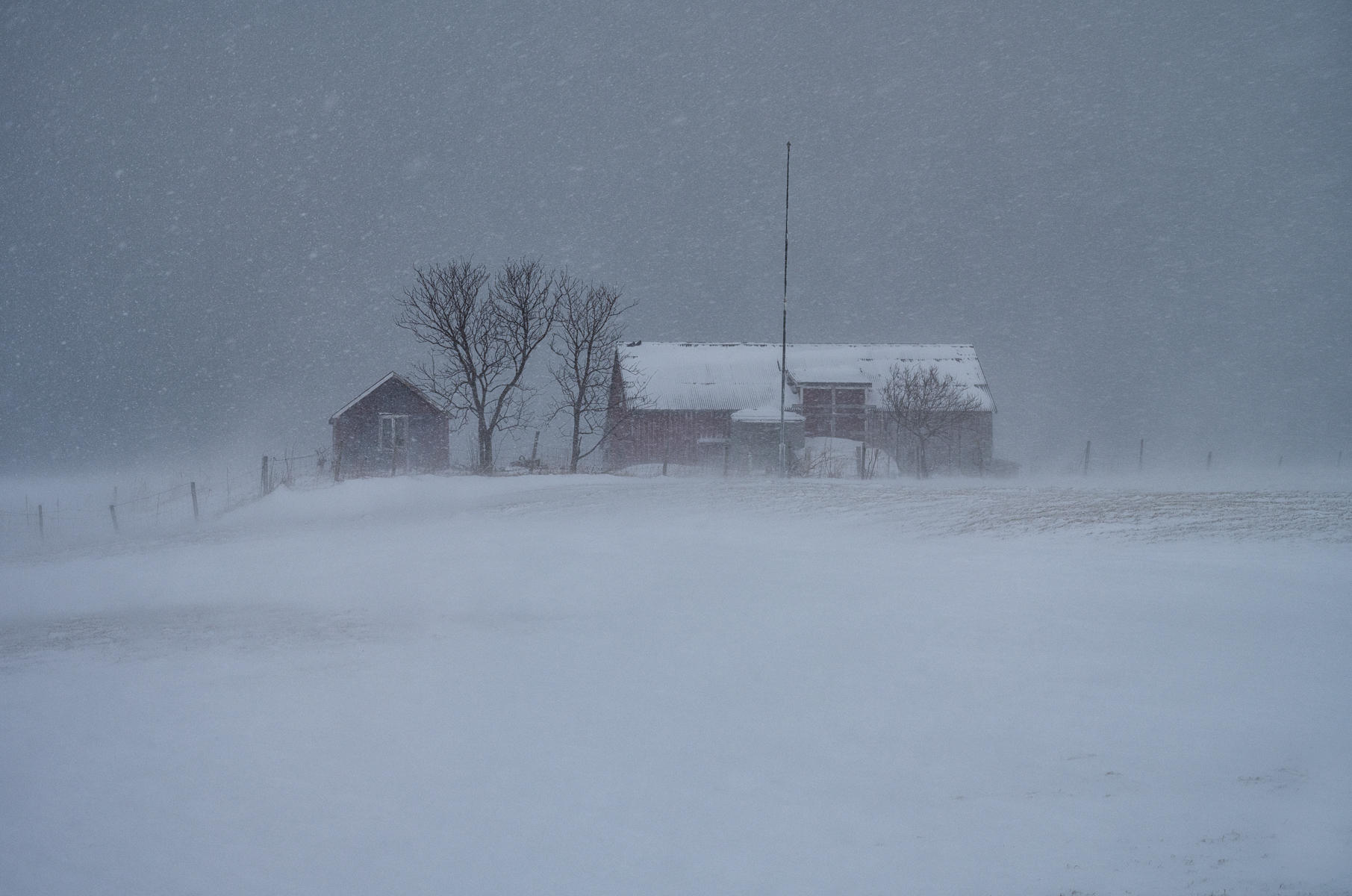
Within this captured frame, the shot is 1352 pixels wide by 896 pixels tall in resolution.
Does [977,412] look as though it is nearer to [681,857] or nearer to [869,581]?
[869,581]

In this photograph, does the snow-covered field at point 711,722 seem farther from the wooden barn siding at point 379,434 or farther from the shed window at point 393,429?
the shed window at point 393,429

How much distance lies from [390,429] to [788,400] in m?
19.5

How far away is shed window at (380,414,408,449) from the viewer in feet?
139

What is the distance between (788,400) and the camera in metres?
46.1

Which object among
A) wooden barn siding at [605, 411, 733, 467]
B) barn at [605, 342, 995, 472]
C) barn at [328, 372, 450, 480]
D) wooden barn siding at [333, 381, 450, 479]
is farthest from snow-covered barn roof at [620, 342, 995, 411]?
barn at [328, 372, 450, 480]

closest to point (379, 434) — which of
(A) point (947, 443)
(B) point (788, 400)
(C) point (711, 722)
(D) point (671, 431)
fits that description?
(D) point (671, 431)

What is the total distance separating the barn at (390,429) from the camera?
1645 inches

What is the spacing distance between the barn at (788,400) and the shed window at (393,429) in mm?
9837

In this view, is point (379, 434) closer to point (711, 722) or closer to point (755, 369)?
point (755, 369)

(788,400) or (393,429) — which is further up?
(788,400)

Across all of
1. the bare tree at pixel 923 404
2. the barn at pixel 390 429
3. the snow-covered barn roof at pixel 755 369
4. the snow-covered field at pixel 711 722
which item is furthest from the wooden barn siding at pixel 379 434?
the snow-covered field at pixel 711 722

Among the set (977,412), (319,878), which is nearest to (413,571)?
(319,878)

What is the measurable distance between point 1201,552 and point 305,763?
36.1ft

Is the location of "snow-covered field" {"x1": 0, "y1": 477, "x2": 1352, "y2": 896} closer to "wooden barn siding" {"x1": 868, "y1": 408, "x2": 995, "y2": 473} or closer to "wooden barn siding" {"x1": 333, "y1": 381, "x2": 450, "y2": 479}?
"wooden barn siding" {"x1": 333, "y1": 381, "x2": 450, "y2": 479}
